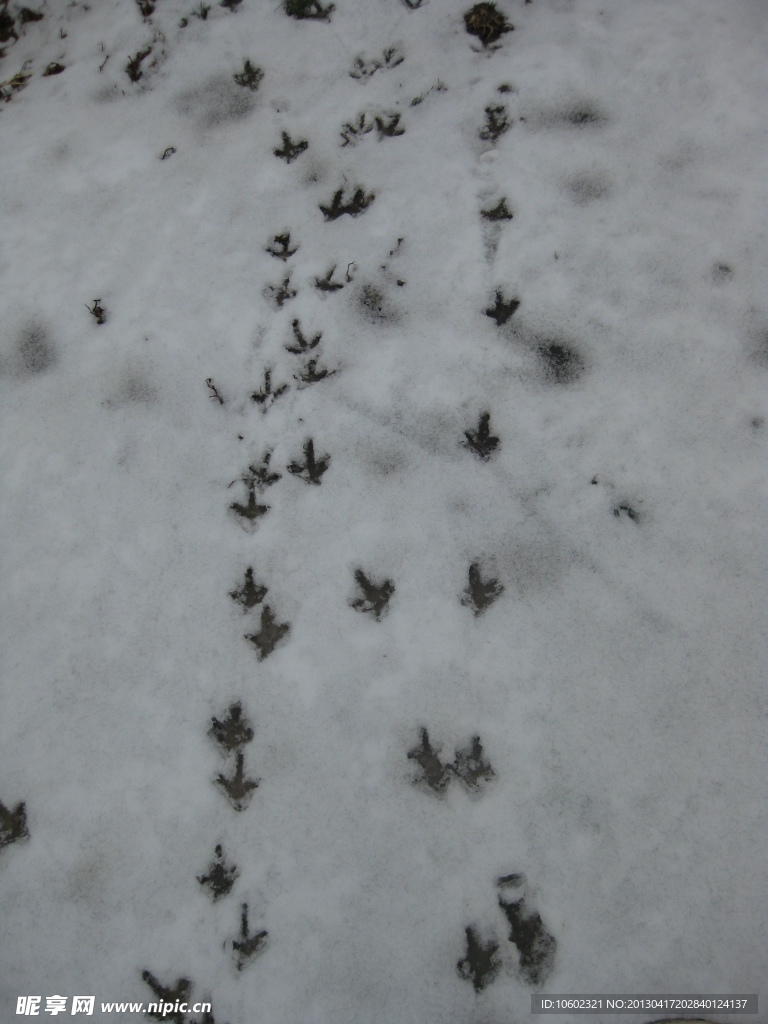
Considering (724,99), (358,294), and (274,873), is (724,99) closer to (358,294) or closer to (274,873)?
(358,294)

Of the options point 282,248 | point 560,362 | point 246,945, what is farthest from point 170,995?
point 282,248

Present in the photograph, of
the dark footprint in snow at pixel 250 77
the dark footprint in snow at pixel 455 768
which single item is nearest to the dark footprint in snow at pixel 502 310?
the dark footprint in snow at pixel 455 768

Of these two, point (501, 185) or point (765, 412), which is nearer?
point (765, 412)

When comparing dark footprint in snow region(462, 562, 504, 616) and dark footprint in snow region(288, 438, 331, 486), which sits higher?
dark footprint in snow region(288, 438, 331, 486)

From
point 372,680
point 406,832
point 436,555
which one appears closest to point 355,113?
point 436,555

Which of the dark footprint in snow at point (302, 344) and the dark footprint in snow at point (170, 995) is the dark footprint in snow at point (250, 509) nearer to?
the dark footprint in snow at point (302, 344)

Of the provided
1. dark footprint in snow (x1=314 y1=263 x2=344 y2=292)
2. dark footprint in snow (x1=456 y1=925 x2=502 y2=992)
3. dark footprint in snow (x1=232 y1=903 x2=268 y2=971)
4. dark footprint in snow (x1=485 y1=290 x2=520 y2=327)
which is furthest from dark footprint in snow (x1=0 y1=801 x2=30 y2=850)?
dark footprint in snow (x1=485 y1=290 x2=520 y2=327)

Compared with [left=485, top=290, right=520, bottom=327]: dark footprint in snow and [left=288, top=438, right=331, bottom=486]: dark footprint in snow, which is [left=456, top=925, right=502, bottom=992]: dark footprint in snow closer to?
[left=288, top=438, right=331, bottom=486]: dark footprint in snow
